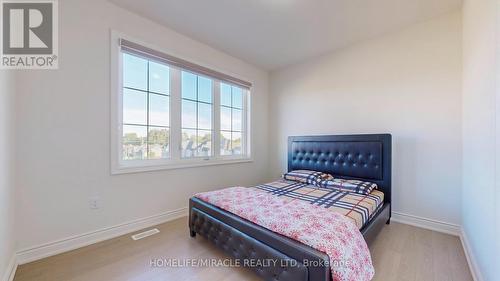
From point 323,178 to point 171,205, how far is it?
218 cm

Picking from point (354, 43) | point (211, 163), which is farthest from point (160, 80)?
point (354, 43)

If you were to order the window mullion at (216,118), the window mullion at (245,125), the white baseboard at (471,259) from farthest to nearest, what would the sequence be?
the window mullion at (245,125) → the window mullion at (216,118) → the white baseboard at (471,259)

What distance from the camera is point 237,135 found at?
3859mm

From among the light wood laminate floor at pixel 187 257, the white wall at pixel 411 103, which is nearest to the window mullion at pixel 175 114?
the light wood laminate floor at pixel 187 257

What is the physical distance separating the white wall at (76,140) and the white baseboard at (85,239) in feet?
0.16

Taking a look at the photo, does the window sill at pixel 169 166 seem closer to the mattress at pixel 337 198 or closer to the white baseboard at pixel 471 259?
the mattress at pixel 337 198

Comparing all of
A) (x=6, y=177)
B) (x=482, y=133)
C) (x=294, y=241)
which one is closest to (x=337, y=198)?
(x=294, y=241)

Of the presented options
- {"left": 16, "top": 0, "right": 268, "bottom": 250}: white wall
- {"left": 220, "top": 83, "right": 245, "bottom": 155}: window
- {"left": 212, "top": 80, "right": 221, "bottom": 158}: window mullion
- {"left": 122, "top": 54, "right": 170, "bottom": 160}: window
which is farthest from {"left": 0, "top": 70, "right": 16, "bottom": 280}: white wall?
{"left": 220, "top": 83, "right": 245, "bottom": 155}: window

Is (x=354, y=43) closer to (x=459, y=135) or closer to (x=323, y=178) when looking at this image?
(x=459, y=135)

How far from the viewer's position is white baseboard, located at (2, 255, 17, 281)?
1.50 meters

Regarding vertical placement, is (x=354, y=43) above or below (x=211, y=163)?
above

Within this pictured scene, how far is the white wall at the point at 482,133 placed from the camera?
1.27 m

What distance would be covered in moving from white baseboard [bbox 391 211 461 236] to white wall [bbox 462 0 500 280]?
28 cm

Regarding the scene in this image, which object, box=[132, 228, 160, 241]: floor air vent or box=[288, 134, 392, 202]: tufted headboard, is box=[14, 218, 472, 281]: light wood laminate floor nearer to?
box=[132, 228, 160, 241]: floor air vent
